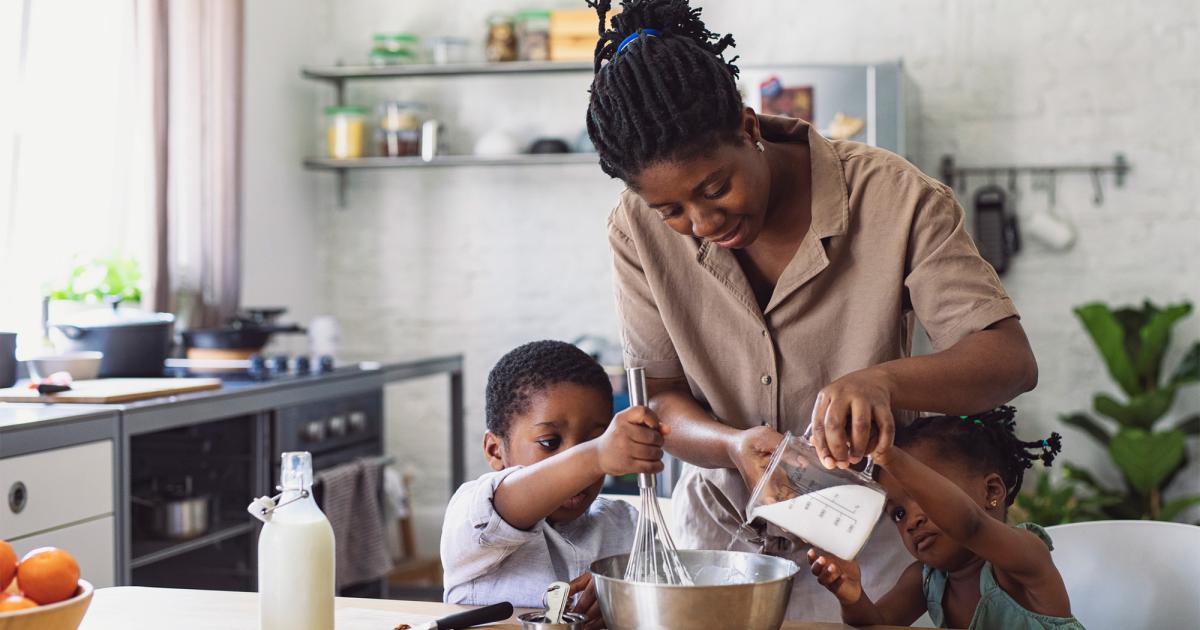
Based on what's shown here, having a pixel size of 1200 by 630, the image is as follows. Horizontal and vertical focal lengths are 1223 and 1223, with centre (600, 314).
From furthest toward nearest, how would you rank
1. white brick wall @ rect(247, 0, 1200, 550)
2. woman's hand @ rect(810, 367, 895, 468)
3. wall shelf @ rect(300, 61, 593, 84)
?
1. wall shelf @ rect(300, 61, 593, 84)
2. white brick wall @ rect(247, 0, 1200, 550)
3. woman's hand @ rect(810, 367, 895, 468)

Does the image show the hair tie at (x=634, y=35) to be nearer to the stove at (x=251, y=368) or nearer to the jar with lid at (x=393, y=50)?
the stove at (x=251, y=368)

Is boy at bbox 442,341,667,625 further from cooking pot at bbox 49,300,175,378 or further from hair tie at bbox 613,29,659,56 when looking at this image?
cooking pot at bbox 49,300,175,378

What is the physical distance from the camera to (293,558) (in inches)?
45.4

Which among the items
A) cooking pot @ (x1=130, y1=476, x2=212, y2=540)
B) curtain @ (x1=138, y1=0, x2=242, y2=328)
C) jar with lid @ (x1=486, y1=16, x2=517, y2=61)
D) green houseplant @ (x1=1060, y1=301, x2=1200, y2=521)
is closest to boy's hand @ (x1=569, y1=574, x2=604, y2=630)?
cooking pot @ (x1=130, y1=476, x2=212, y2=540)

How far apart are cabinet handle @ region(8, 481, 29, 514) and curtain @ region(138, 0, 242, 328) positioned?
1375 mm

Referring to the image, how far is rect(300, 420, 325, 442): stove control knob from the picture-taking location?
A: 3.14 meters

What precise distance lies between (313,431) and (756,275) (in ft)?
6.08

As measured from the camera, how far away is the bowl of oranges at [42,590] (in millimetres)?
1038

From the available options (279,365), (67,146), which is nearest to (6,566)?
(279,365)

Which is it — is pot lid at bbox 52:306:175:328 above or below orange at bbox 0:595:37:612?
above

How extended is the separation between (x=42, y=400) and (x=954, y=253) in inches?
75.0

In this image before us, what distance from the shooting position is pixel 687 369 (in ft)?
5.42

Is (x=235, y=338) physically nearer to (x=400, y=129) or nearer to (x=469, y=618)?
(x=400, y=129)

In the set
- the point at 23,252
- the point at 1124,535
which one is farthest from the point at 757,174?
the point at 23,252
